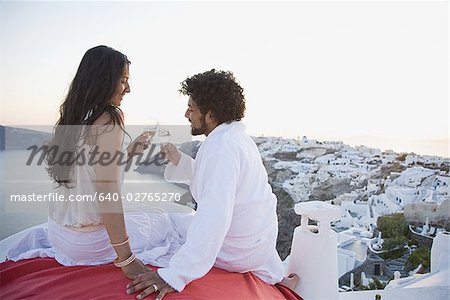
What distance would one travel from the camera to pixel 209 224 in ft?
4.15

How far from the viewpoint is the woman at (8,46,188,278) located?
1.32 meters

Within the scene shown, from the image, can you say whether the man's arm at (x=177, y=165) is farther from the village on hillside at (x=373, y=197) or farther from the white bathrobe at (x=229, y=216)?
the village on hillside at (x=373, y=197)

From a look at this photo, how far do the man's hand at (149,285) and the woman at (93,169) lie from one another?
73mm

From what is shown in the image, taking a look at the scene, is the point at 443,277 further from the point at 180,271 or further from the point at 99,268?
the point at 99,268

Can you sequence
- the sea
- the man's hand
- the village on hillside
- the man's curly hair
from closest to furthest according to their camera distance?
the man's hand < the man's curly hair < the sea < the village on hillside

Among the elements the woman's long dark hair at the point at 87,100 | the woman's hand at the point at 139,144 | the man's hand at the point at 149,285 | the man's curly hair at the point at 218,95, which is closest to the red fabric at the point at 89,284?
the man's hand at the point at 149,285

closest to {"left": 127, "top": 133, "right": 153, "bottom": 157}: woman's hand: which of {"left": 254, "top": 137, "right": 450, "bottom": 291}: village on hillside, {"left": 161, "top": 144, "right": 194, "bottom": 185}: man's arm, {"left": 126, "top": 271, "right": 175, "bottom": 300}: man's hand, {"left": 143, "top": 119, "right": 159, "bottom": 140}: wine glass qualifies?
{"left": 143, "top": 119, "right": 159, "bottom": 140}: wine glass

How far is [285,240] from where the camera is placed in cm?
285

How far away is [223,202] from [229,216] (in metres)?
0.05

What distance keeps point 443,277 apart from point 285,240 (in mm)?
1020

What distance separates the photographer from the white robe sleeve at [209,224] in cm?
124

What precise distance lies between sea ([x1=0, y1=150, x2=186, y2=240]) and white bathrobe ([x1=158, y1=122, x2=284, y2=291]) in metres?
0.61

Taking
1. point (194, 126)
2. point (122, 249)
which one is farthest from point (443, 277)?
point (122, 249)

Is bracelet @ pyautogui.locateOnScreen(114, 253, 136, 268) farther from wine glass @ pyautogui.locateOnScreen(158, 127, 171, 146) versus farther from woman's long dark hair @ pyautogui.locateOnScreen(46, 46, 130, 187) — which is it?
wine glass @ pyautogui.locateOnScreen(158, 127, 171, 146)
